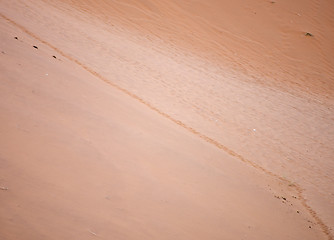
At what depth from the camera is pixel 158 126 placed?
439 cm

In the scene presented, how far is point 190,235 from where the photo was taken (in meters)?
2.47

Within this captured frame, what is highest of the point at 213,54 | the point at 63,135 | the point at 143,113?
the point at 213,54

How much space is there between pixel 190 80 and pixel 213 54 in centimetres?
275

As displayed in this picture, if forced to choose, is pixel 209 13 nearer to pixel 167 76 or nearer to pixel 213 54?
pixel 213 54

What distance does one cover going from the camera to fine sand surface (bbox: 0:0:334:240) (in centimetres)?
225

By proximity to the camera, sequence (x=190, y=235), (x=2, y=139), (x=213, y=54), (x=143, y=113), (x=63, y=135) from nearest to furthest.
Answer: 1. (x=2, y=139)
2. (x=190, y=235)
3. (x=63, y=135)
4. (x=143, y=113)
5. (x=213, y=54)

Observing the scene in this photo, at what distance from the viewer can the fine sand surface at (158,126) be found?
2246 mm

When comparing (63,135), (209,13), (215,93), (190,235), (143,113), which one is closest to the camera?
(190,235)

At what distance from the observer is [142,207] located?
247 cm

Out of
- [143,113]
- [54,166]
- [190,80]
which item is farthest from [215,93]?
[54,166]

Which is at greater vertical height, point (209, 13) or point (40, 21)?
point (209, 13)

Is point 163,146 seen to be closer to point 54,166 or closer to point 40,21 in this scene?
point 54,166

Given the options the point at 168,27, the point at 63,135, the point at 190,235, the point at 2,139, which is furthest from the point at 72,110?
the point at 168,27

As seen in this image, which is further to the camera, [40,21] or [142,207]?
[40,21]
